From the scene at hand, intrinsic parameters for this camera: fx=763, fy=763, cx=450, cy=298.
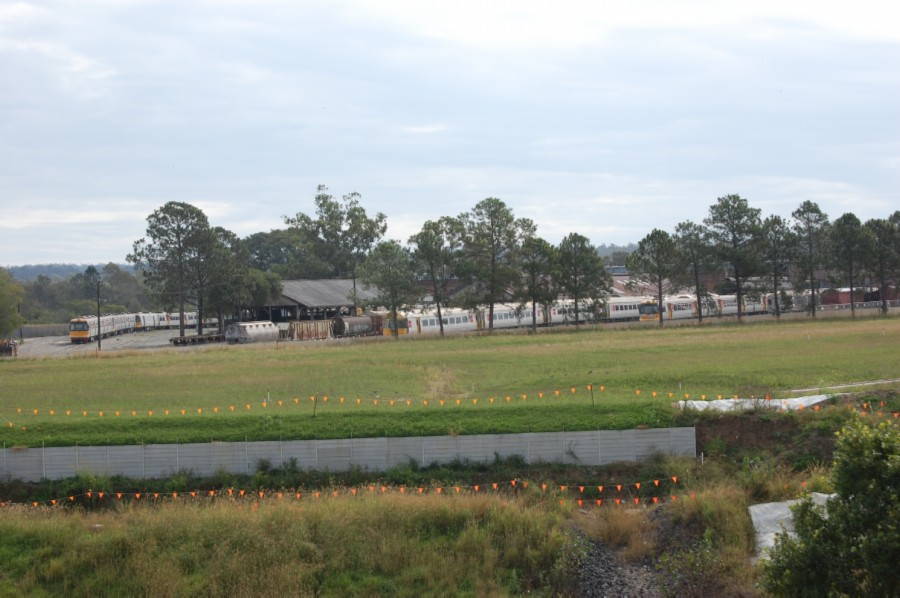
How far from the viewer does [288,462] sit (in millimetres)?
17984

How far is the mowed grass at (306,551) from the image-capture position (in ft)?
44.0

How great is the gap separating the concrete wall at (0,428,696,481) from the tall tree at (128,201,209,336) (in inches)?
2084

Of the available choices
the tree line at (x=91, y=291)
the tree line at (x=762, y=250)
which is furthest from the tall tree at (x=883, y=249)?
the tree line at (x=91, y=291)

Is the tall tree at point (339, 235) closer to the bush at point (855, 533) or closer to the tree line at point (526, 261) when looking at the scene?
the tree line at point (526, 261)

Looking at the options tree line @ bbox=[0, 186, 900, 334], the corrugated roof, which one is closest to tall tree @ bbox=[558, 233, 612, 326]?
tree line @ bbox=[0, 186, 900, 334]

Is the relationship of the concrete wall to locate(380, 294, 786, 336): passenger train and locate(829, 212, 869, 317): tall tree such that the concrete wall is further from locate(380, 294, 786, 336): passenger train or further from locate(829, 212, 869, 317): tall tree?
locate(829, 212, 869, 317): tall tree

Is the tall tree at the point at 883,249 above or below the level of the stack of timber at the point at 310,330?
above

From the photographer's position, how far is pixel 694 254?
6400 cm

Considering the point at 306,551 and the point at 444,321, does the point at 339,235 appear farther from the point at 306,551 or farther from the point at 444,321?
the point at 306,551

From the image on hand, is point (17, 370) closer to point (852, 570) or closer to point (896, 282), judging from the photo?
point (852, 570)

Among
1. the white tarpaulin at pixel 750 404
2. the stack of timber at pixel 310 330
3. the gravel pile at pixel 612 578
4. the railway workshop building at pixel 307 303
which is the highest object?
the railway workshop building at pixel 307 303

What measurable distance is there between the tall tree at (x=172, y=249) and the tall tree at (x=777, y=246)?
4926 centimetres

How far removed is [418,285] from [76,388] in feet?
110

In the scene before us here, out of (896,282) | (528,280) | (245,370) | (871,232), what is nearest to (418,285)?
(528,280)
